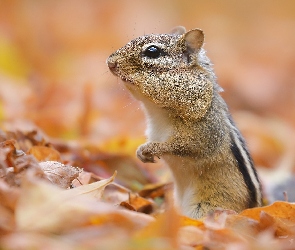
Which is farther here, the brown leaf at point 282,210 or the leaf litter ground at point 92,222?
the brown leaf at point 282,210

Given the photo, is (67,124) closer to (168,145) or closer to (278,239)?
(168,145)

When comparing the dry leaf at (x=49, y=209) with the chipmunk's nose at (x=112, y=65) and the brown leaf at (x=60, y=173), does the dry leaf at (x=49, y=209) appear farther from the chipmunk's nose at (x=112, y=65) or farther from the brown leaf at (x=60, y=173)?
the chipmunk's nose at (x=112, y=65)

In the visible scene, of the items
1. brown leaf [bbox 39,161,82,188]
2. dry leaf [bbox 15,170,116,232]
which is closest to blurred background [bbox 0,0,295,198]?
brown leaf [bbox 39,161,82,188]

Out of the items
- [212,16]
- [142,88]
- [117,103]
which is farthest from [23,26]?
[142,88]

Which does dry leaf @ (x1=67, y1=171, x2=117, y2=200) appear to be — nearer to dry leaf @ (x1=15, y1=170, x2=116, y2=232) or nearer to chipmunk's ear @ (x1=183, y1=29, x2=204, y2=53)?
dry leaf @ (x1=15, y1=170, x2=116, y2=232)


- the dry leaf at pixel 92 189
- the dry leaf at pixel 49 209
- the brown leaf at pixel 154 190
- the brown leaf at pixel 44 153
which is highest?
the brown leaf at pixel 154 190

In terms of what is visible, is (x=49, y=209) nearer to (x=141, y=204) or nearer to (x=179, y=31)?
(x=141, y=204)

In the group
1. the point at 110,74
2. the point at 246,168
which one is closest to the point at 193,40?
the point at 246,168

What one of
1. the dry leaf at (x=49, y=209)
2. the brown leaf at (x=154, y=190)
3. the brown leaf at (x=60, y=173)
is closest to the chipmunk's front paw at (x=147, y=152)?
the brown leaf at (x=154, y=190)
